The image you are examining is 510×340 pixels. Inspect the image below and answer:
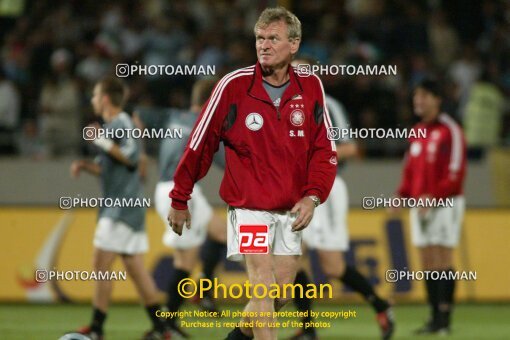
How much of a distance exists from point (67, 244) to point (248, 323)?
5697 mm

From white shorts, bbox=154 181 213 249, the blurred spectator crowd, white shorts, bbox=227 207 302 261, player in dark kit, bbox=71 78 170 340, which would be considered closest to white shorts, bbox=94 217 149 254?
player in dark kit, bbox=71 78 170 340

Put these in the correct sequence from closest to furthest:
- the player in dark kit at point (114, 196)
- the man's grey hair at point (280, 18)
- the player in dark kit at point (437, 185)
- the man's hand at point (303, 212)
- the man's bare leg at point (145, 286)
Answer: the man's hand at point (303, 212) < the man's grey hair at point (280, 18) < the player in dark kit at point (114, 196) < the man's bare leg at point (145, 286) < the player in dark kit at point (437, 185)

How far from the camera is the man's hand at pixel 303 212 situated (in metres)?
6.83

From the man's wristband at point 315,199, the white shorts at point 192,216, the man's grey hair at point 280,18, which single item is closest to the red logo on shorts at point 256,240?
the man's wristband at point 315,199

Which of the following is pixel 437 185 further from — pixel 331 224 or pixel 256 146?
pixel 256 146

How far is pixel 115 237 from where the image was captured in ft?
29.7

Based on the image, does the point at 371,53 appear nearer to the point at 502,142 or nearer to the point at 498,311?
the point at 502,142

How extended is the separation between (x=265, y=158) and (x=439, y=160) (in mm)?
3638

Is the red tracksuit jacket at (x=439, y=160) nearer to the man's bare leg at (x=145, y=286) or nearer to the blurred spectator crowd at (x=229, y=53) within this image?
the blurred spectator crowd at (x=229, y=53)

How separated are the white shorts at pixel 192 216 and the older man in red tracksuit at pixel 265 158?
117 inches

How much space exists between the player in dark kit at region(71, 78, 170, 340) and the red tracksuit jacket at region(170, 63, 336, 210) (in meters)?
2.08

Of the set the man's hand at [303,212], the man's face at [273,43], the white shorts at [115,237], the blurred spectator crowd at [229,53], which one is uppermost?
the blurred spectator crowd at [229,53]

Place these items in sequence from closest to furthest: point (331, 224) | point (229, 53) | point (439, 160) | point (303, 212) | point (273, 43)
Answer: point (303, 212), point (273, 43), point (331, 224), point (439, 160), point (229, 53)

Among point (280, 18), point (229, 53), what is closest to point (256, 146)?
point (280, 18)
